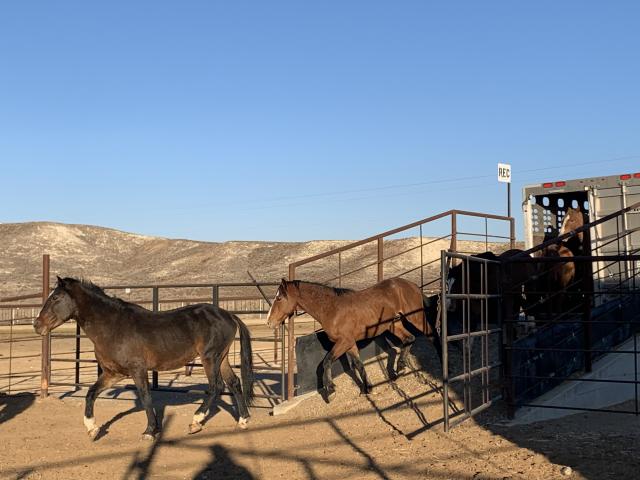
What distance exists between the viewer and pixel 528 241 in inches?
527

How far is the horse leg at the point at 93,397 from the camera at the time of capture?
840 centimetres

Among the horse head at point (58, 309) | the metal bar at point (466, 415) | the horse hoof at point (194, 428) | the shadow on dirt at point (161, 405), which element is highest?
the horse head at point (58, 309)

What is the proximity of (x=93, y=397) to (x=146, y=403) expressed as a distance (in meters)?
0.67

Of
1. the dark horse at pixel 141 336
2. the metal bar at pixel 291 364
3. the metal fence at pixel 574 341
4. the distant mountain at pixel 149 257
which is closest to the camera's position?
the metal fence at pixel 574 341

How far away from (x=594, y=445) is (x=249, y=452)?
3472 millimetres

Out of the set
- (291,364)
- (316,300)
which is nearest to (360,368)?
(291,364)

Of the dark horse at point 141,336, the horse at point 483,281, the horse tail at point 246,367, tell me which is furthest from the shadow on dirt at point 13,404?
the horse at point 483,281

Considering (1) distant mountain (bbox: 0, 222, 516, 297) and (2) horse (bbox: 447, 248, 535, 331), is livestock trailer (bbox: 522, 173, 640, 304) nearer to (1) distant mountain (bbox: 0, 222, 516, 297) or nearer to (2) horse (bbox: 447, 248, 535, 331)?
(2) horse (bbox: 447, 248, 535, 331)

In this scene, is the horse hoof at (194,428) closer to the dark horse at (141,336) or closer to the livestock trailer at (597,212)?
the dark horse at (141,336)

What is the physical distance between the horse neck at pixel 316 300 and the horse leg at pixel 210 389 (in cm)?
155

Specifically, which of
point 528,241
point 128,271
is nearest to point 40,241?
point 128,271

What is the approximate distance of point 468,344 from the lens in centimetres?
762

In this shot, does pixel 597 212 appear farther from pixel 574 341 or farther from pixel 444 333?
pixel 444 333

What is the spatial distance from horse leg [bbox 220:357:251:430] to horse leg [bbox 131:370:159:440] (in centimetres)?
107
